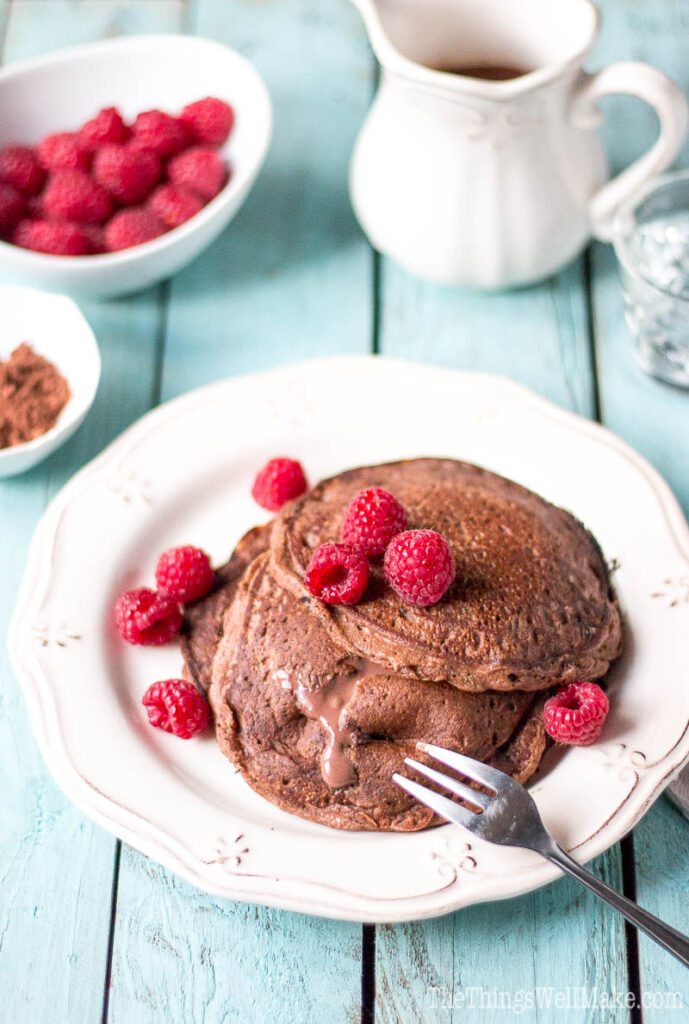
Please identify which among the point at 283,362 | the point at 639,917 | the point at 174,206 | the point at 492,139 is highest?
the point at 492,139

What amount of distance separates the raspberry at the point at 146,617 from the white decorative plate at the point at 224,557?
38 mm

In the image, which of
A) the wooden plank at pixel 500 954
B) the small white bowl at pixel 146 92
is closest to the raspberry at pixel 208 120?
the small white bowl at pixel 146 92

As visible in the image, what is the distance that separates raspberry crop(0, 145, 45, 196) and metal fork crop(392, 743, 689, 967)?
5.26 feet

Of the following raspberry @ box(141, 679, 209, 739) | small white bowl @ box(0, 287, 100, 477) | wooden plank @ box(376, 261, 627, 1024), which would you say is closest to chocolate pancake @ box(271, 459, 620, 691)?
raspberry @ box(141, 679, 209, 739)

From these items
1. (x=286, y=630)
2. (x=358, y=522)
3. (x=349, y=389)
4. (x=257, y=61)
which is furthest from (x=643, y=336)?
(x=257, y=61)

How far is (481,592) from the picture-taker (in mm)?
1663

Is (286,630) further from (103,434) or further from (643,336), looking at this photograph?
(643,336)

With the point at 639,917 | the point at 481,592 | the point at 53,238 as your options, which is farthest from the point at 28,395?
the point at 639,917

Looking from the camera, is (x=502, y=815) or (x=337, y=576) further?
(x=337, y=576)

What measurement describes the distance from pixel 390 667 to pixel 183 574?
434mm

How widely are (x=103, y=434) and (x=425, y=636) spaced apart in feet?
3.22

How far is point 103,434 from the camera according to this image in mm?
2225

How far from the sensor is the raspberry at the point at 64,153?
91.3 inches

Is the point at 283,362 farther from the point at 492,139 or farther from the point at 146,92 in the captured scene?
the point at 146,92
